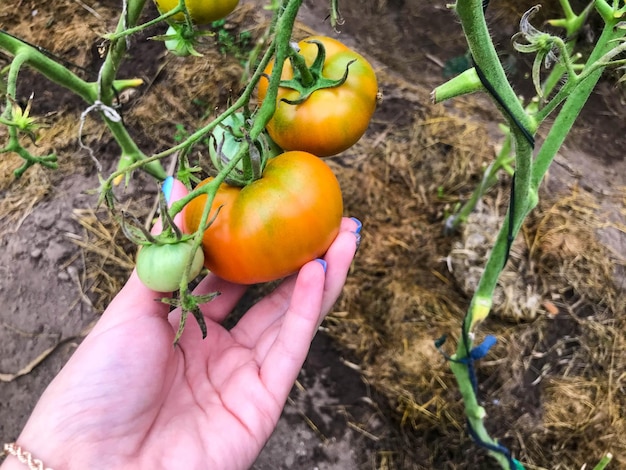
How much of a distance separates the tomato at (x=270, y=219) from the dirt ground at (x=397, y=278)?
105 centimetres

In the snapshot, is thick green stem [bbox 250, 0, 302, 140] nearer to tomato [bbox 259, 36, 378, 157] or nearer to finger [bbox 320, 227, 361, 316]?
tomato [bbox 259, 36, 378, 157]

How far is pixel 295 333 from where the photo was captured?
3.41ft

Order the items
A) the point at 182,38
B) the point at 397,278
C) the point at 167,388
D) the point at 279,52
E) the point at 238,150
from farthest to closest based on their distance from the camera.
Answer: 1. the point at 397,278
2. the point at 167,388
3. the point at 182,38
4. the point at 238,150
5. the point at 279,52

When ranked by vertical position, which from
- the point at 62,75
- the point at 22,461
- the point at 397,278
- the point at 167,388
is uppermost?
the point at 62,75

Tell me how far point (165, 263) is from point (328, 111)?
38cm

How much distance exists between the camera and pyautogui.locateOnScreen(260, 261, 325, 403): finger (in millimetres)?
963

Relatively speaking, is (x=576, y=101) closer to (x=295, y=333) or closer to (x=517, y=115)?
(x=517, y=115)

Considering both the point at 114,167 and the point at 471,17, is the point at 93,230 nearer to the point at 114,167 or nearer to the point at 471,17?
the point at 114,167

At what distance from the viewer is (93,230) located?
1.99 m

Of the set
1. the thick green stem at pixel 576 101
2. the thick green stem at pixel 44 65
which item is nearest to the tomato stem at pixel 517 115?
the thick green stem at pixel 576 101


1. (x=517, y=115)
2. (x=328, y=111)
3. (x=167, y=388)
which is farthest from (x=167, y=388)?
(x=517, y=115)

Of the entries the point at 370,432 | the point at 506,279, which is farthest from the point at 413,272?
the point at 370,432

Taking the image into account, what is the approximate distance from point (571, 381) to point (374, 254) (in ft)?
2.61

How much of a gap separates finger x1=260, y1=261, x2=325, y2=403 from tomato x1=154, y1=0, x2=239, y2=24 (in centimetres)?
48
